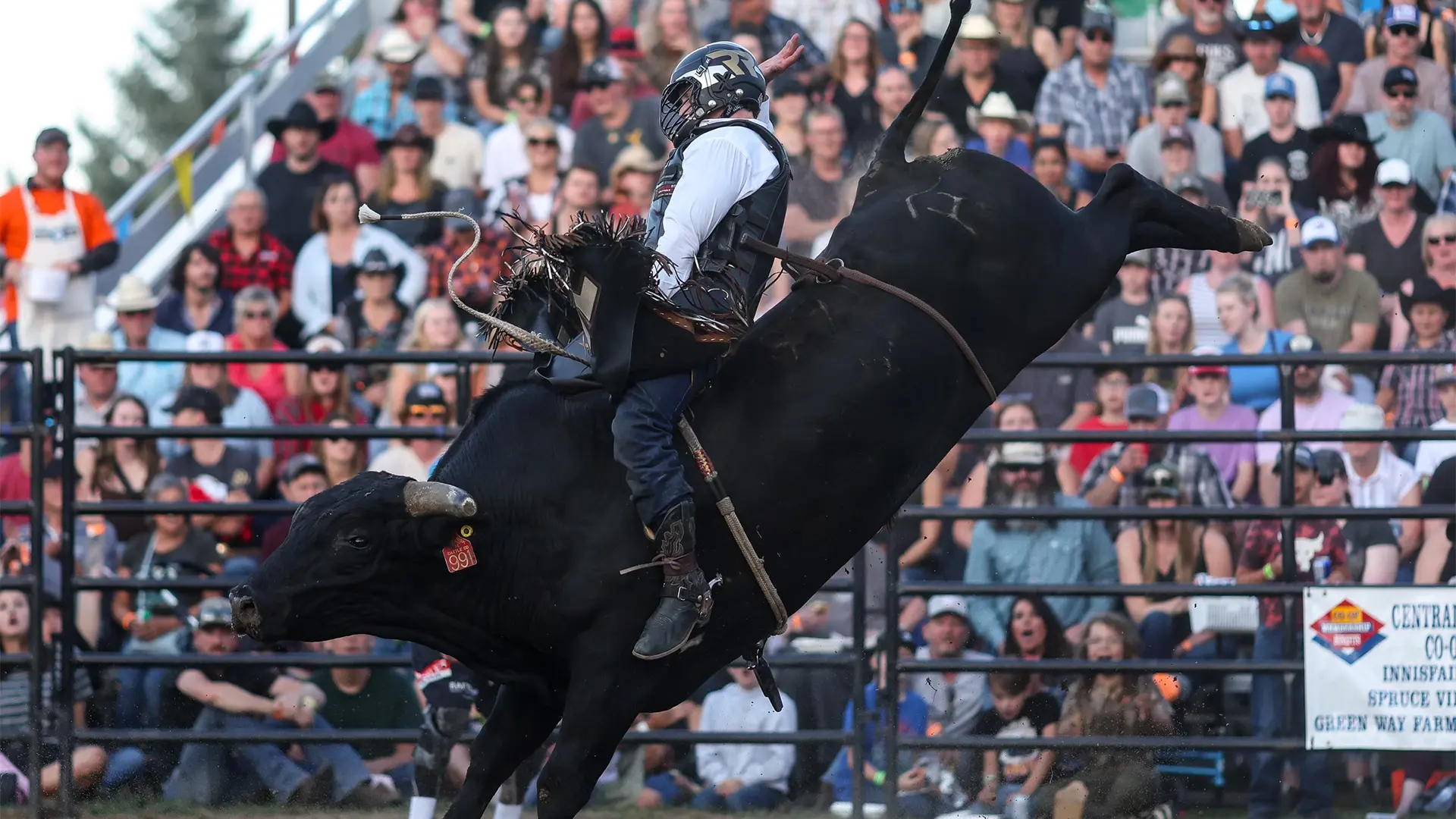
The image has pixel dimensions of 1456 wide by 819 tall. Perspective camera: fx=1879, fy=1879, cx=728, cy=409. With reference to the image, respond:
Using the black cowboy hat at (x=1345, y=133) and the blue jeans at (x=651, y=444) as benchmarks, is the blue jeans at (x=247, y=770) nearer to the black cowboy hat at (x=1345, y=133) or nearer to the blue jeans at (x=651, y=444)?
the blue jeans at (x=651, y=444)

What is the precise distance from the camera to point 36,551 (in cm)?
729

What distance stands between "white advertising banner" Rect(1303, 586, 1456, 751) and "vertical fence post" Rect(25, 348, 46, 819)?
4.85 m

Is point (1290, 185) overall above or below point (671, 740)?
above

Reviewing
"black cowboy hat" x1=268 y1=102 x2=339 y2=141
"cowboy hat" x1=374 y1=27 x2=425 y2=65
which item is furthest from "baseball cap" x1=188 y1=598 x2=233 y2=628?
"cowboy hat" x1=374 y1=27 x2=425 y2=65

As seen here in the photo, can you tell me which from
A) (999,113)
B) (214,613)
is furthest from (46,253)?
(999,113)

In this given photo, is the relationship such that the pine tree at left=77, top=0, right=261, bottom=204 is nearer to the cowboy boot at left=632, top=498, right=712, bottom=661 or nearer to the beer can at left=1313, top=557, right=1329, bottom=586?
the beer can at left=1313, top=557, right=1329, bottom=586

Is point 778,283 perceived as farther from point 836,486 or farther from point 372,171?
point 836,486

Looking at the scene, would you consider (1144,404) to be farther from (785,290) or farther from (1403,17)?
(1403,17)

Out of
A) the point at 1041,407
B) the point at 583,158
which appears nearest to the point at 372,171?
the point at 583,158

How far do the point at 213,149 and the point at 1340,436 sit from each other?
783cm

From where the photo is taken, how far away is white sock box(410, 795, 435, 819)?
677 centimetres

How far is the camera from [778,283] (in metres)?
9.98

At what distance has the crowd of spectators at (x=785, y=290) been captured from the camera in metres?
7.52

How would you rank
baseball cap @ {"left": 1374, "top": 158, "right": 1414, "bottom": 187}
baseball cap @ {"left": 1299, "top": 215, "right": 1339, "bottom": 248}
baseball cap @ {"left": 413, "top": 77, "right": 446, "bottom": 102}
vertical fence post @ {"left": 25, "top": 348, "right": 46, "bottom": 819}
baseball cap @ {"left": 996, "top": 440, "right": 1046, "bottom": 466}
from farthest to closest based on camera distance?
baseball cap @ {"left": 413, "top": 77, "right": 446, "bottom": 102}, baseball cap @ {"left": 1374, "top": 158, "right": 1414, "bottom": 187}, baseball cap @ {"left": 1299, "top": 215, "right": 1339, "bottom": 248}, baseball cap @ {"left": 996, "top": 440, "right": 1046, "bottom": 466}, vertical fence post @ {"left": 25, "top": 348, "right": 46, "bottom": 819}
